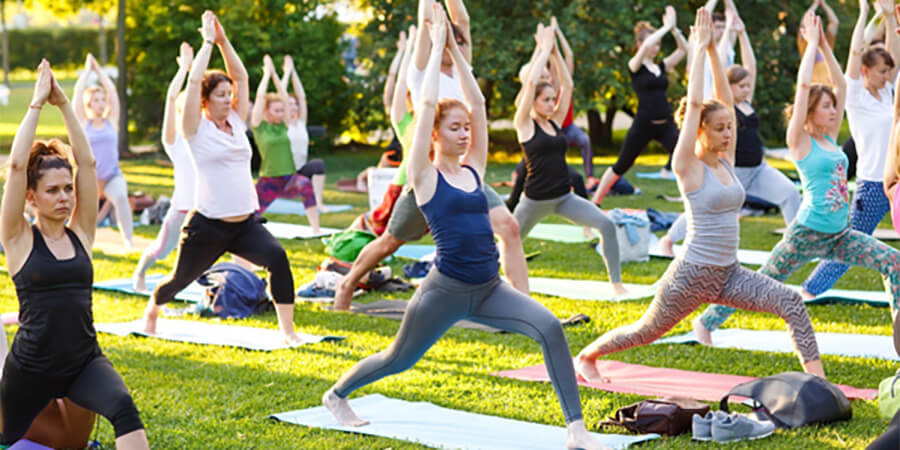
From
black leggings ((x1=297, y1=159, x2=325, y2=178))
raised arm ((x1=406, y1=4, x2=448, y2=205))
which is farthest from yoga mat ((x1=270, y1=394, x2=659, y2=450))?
black leggings ((x1=297, y1=159, x2=325, y2=178))

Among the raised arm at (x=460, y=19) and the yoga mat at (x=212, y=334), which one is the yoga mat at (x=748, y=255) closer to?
the raised arm at (x=460, y=19)

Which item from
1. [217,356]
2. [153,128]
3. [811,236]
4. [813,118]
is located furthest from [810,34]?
[153,128]

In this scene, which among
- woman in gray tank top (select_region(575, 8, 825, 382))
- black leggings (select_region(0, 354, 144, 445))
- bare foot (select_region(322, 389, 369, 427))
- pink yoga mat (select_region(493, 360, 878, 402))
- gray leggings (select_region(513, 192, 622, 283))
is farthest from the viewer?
gray leggings (select_region(513, 192, 622, 283))

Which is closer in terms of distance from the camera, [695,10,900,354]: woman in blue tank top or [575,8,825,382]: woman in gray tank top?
[575,8,825,382]: woman in gray tank top

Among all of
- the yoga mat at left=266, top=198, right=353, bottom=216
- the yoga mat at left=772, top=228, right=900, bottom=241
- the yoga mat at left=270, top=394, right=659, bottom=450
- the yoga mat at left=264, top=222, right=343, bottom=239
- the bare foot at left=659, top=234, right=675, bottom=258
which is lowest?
the yoga mat at left=266, top=198, right=353, bottom=216

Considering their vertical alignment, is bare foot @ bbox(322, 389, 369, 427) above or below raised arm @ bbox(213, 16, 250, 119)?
below

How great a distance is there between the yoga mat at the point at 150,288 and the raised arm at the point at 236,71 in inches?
76.5

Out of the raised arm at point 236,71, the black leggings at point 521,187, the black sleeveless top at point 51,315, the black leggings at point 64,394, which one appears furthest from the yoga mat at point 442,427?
the black leggings at point 521,187

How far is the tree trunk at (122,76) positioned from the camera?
23.5m

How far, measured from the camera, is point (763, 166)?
9.93 meters

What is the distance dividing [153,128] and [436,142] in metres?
22.4

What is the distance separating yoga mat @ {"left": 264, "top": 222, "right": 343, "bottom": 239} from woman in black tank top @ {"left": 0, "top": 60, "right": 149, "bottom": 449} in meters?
8.10

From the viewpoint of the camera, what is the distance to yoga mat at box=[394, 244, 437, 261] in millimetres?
11258

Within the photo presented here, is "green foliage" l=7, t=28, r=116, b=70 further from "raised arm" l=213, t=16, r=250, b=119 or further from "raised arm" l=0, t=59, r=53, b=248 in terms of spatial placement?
"raised arm" l=0, t=59, r=53, b=248
